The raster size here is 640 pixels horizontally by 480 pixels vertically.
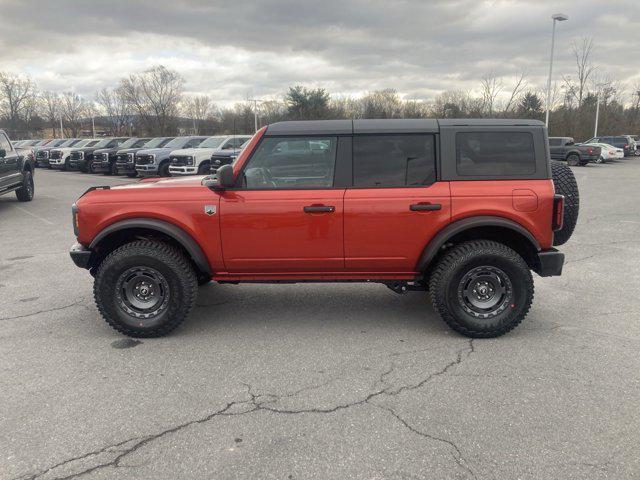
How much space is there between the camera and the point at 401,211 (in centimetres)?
404

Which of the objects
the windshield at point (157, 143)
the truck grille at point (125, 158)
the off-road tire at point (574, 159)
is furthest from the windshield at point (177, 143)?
the off-road tire at point (574, 159)

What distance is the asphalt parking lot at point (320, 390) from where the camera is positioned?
2605 millimetres

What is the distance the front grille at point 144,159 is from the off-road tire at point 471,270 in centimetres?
1654

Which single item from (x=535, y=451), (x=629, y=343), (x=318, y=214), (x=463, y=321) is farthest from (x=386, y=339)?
(x=629, y=343)

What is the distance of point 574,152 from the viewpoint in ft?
91.5

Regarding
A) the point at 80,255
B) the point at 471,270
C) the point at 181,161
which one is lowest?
the point at 471,270

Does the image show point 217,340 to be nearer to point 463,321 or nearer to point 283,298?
point 283,298

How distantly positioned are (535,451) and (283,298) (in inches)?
122

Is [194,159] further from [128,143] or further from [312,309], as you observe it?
[312,309]

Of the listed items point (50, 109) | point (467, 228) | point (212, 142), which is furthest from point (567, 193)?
point (50, 109)

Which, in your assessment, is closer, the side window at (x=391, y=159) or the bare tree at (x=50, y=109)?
the side window at (x=391, y=159)

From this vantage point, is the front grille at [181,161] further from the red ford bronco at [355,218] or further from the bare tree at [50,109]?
the bare tree at [50,109]

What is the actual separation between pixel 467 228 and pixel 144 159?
17035 millimetres

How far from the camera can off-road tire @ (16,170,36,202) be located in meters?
12.5
